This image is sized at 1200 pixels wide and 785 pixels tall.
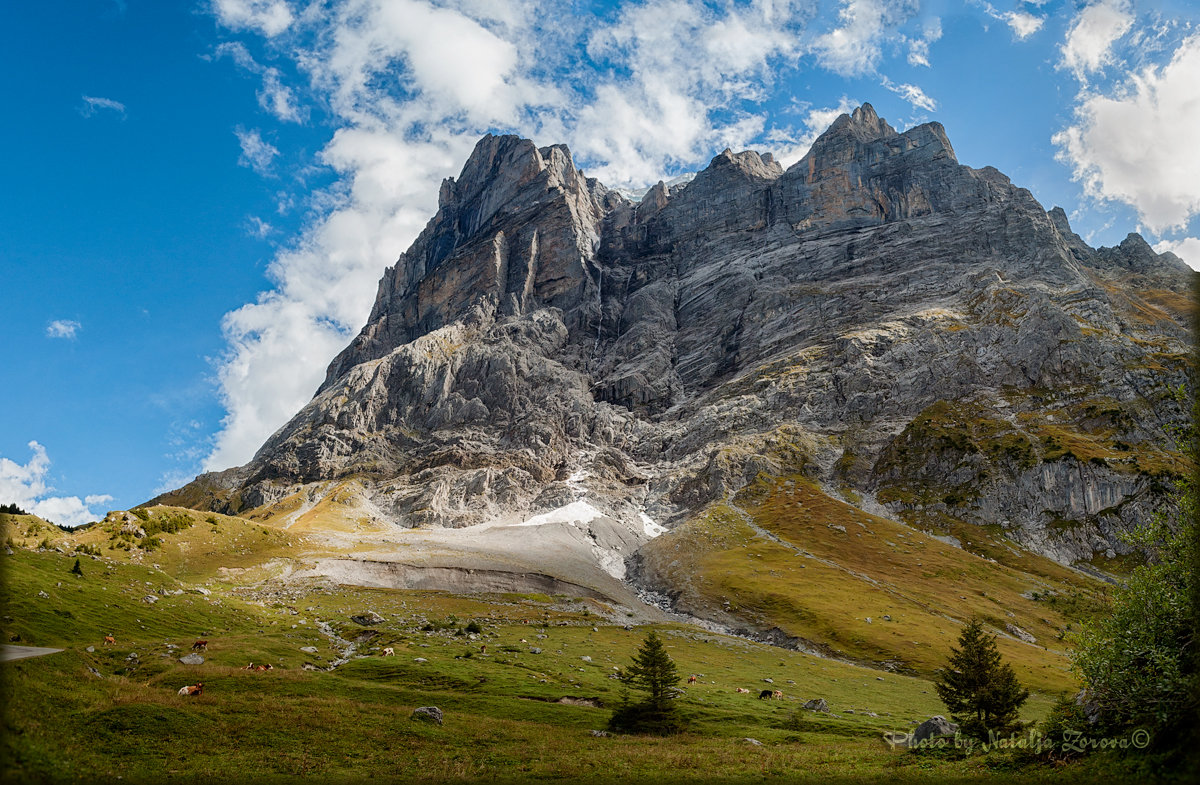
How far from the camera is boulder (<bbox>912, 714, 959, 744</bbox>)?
3416cm

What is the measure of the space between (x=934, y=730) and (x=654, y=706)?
53.6 ft

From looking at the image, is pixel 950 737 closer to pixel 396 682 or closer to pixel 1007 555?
pixel 396 682

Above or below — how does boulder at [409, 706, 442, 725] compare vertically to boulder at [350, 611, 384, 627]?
above

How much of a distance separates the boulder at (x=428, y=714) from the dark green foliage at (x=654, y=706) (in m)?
11.1

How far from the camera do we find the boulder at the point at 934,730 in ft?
112

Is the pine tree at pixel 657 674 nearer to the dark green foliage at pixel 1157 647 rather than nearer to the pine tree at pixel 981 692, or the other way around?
the pine tree at pixel 981 692

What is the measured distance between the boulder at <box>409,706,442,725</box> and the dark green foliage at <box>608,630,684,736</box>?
1112 cm

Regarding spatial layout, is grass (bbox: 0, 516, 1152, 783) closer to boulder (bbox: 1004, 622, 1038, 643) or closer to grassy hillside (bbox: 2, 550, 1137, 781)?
grassy hillside (bbox: 2, 550, 1137, 781)

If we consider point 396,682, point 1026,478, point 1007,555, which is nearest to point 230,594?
point 396,682

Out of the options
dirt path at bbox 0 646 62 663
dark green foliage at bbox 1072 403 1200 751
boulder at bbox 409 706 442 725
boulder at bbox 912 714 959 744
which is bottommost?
boulder at bbox 409 706 442 725

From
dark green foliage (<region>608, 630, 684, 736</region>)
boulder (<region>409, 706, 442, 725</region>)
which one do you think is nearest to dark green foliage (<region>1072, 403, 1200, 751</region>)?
dark green foliage (<region>608, 630, 684, 736</region>)

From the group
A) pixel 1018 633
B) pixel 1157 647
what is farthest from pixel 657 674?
pixel 1018 633

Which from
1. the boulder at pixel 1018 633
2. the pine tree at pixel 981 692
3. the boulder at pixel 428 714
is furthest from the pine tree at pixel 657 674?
the boulder at pixel 1018 633

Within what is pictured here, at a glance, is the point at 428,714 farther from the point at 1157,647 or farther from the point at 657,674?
the point at 1157,647
